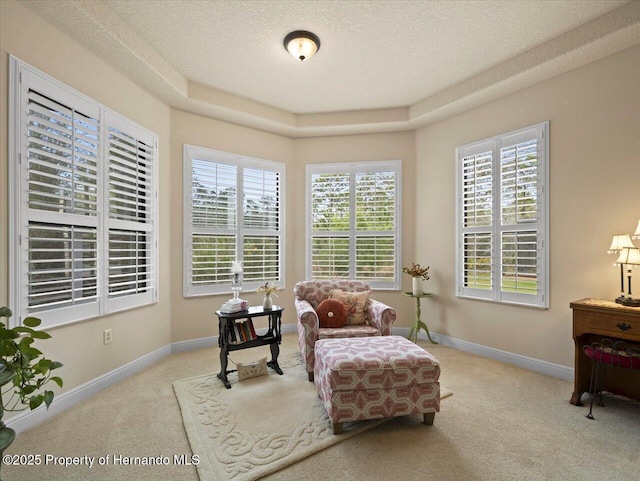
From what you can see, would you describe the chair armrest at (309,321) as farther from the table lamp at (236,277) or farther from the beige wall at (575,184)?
the beige wall at (575,184)

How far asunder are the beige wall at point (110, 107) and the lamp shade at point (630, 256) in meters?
4.45

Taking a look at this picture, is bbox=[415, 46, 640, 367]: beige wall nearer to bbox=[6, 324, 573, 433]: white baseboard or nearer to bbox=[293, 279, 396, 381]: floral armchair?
bbox=[6, 324, 573, 433]: white baseboard

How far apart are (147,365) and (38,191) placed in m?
2.07

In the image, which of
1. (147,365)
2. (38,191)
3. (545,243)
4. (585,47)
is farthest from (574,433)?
(38,191)

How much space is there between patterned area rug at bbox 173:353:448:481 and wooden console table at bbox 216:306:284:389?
0.15 m

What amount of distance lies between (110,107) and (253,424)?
309cm

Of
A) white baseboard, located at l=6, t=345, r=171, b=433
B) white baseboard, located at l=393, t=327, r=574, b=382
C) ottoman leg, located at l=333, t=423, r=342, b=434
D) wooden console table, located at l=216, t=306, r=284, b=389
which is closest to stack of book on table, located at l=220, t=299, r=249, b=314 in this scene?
wooden console table, located at l=216, t=306, r=284, b=389

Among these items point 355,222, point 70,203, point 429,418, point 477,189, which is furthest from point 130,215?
point 477,189

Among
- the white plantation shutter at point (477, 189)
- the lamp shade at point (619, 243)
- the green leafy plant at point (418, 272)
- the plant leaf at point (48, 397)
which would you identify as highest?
the white plantation shutter at point (477, 189)

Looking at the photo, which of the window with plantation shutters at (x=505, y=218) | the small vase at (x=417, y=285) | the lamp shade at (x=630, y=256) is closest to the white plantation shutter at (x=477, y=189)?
the window with plantation shutters at (x=505, y=218)

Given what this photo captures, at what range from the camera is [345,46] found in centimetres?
329

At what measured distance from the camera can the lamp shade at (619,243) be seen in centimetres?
281

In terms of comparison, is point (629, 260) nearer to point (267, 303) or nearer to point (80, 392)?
point (267, 303)

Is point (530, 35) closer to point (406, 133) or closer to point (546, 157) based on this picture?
point (546, 157)
